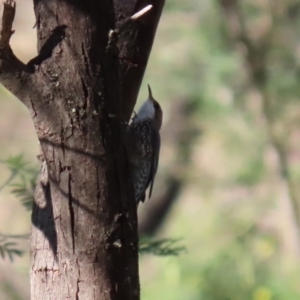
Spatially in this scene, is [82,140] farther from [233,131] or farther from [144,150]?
[233,131]

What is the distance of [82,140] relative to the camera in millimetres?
1670

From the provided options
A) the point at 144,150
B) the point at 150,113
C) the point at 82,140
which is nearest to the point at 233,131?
the point at 150,113

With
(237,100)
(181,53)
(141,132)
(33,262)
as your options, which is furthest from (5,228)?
(33,262)

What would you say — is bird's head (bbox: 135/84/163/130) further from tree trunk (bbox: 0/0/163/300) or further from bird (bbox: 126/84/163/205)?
tree trunk (bbox: 0/0/163/300)

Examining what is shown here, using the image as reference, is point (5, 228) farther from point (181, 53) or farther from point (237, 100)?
point (237, 100)

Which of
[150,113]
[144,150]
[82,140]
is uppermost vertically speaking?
[150,113]

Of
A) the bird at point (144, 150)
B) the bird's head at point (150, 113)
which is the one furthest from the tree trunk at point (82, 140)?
the bird's head at point (150, 113)

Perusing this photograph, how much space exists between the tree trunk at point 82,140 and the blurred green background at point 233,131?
5.88 ft

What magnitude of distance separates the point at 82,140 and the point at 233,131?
3576 millimetres

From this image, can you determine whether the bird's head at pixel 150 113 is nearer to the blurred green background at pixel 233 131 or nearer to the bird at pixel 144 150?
the bird at pixel 144 150

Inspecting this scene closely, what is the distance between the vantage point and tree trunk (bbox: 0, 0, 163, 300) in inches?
65.1

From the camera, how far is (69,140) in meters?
1.68

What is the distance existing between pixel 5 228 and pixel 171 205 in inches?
98.8

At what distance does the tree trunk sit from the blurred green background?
1.79 m
